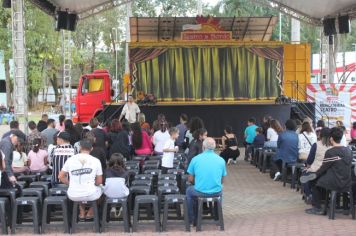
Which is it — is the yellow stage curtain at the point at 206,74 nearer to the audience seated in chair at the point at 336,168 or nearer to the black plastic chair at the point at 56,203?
the audience seated in chair at the point at 336,168

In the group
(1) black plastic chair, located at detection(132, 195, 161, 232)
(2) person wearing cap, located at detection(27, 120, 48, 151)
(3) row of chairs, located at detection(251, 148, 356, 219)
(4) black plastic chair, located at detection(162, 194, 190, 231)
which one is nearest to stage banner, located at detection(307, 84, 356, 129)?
(3) row of chairs, located at detection(251, 148, 356, 219)

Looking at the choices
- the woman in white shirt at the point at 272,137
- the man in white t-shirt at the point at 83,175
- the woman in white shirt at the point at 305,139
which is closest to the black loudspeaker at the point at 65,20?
the woman in white shirt at the point at 272,137

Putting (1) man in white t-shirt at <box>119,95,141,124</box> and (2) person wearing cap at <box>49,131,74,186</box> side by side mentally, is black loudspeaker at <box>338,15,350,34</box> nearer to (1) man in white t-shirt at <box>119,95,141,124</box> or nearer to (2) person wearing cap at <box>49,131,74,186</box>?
(1) man in white t-shirt at <box>119,95,141,124</box>

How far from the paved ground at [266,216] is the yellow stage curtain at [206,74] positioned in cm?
938

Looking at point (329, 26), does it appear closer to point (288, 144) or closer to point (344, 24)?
point (344, 24)

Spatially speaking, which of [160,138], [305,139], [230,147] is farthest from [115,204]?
[230,147]

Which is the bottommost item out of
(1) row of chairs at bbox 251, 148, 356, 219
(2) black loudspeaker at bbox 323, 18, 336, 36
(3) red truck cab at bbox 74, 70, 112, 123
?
(1) row of chairs at bbox 251, 148, 356, 219

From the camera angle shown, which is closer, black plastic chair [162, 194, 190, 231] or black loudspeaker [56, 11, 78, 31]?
black plastic chair [162, 194, 190, 231]

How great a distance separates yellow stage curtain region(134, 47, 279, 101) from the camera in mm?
22969

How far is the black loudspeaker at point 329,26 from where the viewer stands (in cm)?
2344

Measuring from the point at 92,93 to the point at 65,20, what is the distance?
3605 mm

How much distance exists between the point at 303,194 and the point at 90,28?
55.2 meters

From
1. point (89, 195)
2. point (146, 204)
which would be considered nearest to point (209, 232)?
point (146, 204)

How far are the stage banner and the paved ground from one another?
365 inches
